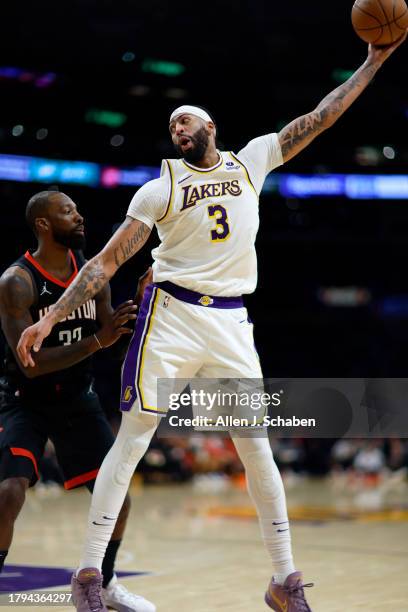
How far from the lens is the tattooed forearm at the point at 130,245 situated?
172 inches

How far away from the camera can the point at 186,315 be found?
4398mm

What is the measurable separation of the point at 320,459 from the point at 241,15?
430 inches

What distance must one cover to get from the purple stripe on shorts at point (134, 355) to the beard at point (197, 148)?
68 cm

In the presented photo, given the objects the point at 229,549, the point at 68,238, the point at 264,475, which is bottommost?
the point at 229,549

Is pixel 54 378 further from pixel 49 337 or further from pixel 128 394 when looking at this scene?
pixel 128 394

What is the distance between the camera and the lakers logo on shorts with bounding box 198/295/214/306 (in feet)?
14.5

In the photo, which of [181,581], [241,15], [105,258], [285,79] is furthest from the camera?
[285,79]

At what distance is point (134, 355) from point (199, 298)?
16.8 inches

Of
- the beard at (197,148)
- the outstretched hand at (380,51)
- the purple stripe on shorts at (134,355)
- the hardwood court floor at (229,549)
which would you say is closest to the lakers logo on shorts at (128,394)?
the purple stripe on shorts at (134,355)

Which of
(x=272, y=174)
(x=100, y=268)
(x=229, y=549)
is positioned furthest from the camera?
(x=272, y=174)

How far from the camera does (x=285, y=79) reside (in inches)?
1065

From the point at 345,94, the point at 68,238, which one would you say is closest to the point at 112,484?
the point at 68,238

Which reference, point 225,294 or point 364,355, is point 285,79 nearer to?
point 364,355

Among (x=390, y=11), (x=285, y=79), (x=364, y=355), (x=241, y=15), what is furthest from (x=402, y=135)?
(x=390, y=11)
